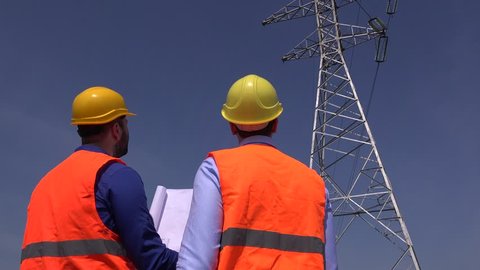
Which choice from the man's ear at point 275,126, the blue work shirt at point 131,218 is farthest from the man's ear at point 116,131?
the man's ear at point 275,126

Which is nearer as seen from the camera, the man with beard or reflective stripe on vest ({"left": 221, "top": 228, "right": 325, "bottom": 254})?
reflective stripe on vest ({"left": 221, "top": 228, "right": 325, "bottom": 254})

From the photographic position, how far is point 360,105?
48.6ft

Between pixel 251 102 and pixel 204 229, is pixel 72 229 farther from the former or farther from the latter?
pixel 251 102

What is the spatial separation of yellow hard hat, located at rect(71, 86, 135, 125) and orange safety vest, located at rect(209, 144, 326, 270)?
2.95 ft

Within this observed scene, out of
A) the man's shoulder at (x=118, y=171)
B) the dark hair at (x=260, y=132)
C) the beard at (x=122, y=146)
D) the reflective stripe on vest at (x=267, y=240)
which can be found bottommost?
the reflective stripe on vest at (x=267, y=240)

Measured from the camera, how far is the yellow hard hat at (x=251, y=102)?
249 cm

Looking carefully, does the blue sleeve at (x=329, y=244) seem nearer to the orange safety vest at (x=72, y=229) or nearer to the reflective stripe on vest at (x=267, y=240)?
the reflective stripe on vest at (x=267, y=240)

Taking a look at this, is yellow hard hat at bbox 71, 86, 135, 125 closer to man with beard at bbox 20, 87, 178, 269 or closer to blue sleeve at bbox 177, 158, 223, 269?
man with beard at bbox 20, 87, 178, 269

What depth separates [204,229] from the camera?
211cm

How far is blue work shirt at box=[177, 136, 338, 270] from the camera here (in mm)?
2070

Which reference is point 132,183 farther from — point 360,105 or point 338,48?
point 338,48

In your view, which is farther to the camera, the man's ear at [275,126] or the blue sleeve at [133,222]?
the man's ear at [275,126]

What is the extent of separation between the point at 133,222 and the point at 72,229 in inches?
11.9

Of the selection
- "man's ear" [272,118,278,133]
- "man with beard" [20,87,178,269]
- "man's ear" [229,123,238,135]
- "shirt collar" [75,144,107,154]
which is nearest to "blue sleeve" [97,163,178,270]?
"man with beard" [20,87,178,269]
